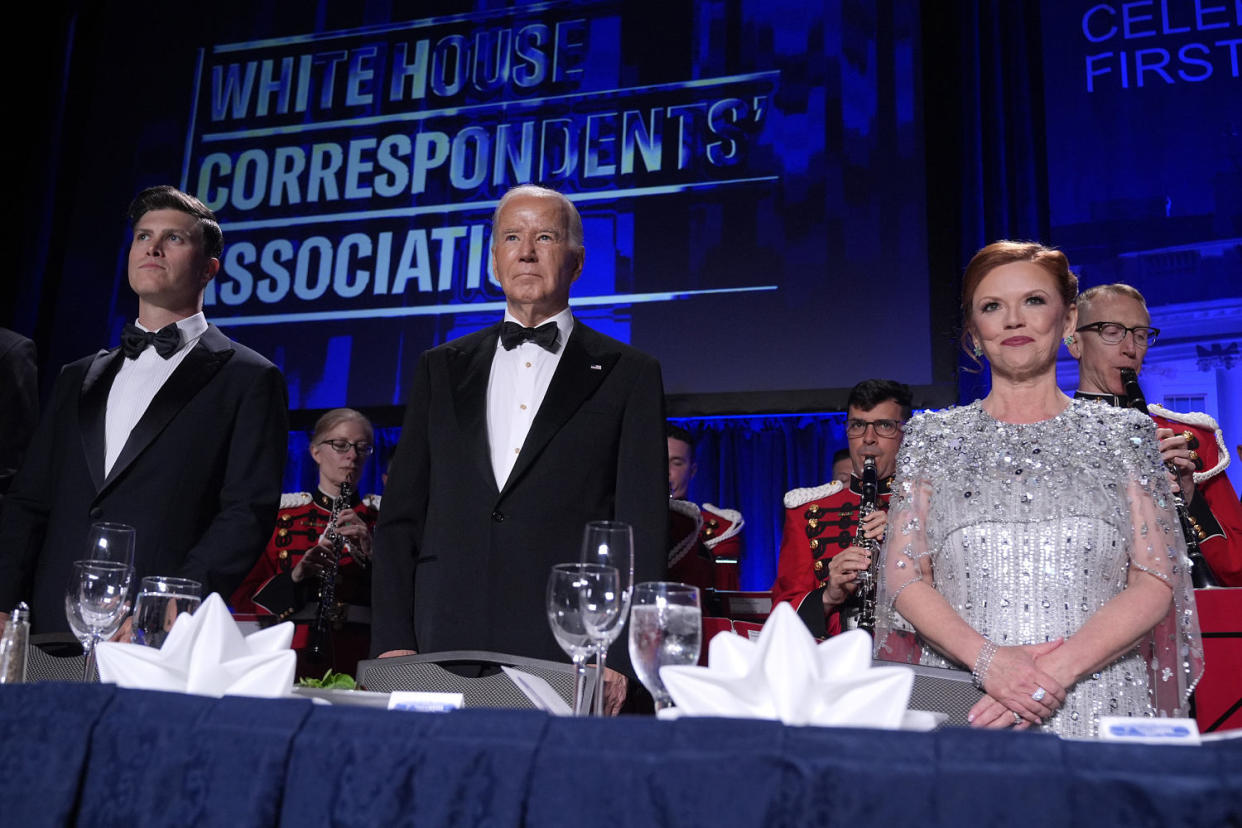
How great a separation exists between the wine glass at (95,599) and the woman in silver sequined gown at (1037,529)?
4.26 feet

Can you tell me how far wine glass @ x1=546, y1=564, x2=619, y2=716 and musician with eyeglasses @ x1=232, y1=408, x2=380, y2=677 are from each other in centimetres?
235

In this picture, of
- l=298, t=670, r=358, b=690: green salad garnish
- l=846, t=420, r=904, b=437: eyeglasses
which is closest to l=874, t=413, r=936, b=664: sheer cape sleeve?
l=298, t=670, r=358, b=690: green salad garnish

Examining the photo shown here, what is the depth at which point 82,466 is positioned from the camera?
2.54m

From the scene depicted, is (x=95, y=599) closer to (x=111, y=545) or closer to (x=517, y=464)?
(x=111, y=545)

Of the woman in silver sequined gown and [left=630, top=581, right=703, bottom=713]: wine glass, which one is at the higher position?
the woman in silver sequined gown

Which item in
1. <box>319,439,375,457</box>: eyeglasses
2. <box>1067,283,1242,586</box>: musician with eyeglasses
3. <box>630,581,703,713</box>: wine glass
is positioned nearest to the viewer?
<box>630,581,703,713</box>: wine glass

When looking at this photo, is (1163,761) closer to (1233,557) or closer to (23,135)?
(1233,557)

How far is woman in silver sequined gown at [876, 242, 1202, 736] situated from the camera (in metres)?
1.98

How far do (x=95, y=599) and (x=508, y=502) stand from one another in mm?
943

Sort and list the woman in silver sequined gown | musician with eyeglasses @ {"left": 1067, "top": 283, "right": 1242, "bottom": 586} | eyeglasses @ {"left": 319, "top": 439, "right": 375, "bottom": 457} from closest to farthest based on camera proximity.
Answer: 1. the woman in silver sequined gown
2. musician with eyeglasses @ {"left": 1067, "top": 283, "right": 1242, "bottom": 586}
3. eyeglasses @ {"left": 319, "top": 439, "right": 375, "bottom": 457}

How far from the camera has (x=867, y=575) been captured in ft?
10.3

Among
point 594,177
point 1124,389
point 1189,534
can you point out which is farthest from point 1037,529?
point 594,177

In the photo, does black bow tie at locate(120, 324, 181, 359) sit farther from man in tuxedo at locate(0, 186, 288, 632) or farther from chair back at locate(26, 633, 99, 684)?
chair back at locate(26, 633, 99, 684)

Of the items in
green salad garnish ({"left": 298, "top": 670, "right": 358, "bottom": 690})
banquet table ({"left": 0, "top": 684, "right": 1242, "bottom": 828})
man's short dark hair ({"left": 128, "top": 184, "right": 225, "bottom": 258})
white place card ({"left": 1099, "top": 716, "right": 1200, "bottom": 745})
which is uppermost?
man's short dark hair ({"left": 128, "top": 184, "right": 225, "bottom": 258})
